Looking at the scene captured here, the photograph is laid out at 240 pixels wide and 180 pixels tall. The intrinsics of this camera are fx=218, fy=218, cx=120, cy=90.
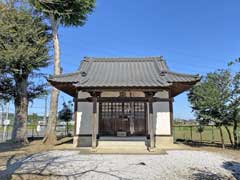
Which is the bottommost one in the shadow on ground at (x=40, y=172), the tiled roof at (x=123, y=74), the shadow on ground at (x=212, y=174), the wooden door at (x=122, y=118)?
the shadow on ground at (x=212, y=174)

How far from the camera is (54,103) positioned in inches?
512

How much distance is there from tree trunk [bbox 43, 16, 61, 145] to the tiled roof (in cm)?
182

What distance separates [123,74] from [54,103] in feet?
15.1

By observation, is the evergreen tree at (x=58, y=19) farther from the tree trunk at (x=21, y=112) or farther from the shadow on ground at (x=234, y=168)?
the shadow on ground at (x=234, y=168)

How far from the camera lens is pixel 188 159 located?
25.0 ft

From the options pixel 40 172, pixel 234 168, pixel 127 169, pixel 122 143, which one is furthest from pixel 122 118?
pixel 40 172

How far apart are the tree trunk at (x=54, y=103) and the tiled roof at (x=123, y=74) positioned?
182 centimetres

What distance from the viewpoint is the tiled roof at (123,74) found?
985 cm

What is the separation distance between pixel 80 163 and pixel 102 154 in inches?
72.9

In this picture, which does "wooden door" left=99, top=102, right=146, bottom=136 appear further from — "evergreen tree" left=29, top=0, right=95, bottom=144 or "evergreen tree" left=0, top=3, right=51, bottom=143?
"evergreen tree" left=0, top=3, right=51, bottom=143

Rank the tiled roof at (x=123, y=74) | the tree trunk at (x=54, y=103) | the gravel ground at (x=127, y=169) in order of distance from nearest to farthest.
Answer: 1. the gravel ground at (x=127, y=169)
2. the tiled roof at (x=123, y=74)
3. the tree trunk at (x=54, y=103)

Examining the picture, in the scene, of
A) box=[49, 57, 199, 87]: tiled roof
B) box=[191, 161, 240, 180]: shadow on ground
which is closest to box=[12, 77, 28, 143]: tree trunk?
box=[49, 57, 199, 87]: tiled roof

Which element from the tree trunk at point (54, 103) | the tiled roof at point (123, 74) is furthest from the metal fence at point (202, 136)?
the tree trunk at point (54, 103)

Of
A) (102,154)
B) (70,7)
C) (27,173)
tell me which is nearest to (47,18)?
(70,7)
